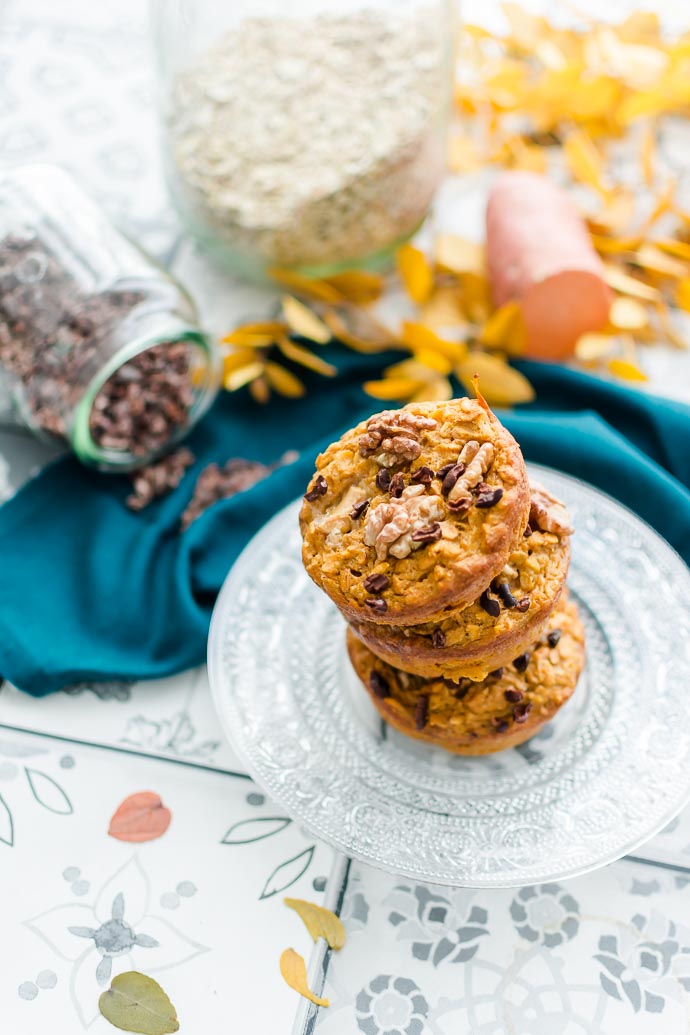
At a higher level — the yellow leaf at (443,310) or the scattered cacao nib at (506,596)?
the scattered cacao nib at (506,596)

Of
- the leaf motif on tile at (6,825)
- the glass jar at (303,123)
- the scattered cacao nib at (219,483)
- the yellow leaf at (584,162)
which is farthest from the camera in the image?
the yellow leaf at (584,162)

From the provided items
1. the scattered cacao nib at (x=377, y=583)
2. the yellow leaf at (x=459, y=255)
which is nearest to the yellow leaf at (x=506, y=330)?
the yellow leaf at (x=459, y=255)

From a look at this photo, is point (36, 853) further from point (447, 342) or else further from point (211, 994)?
point (447, 342)

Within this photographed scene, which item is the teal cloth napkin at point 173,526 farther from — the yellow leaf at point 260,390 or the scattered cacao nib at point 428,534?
the scattered cacao nib at point 428,534

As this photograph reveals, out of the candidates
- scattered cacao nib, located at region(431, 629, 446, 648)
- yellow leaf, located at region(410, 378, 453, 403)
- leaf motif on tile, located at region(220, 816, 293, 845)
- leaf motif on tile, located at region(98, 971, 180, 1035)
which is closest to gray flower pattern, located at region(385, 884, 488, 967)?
leaf motif on tile, located at region(220, 816, 293, 845)

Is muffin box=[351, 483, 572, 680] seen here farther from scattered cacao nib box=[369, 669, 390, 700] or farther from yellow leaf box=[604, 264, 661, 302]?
yellow leaf box=[604, 264, 661, 302]

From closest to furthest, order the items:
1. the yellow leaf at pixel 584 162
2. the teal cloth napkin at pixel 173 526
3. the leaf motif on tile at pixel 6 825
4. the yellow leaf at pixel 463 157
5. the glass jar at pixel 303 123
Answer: the leaf motif on tile at pixel 6 825
the teal cloth napkin at pixel 173 526
the glass jar at pixel 303 123
the yellow leaf at pixel 584 162
the yellow leaf at pixel 463 157

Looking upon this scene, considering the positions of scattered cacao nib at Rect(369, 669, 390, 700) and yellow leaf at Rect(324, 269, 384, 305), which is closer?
scattered cacao nib at Rect(369, 669, 390, 700)
